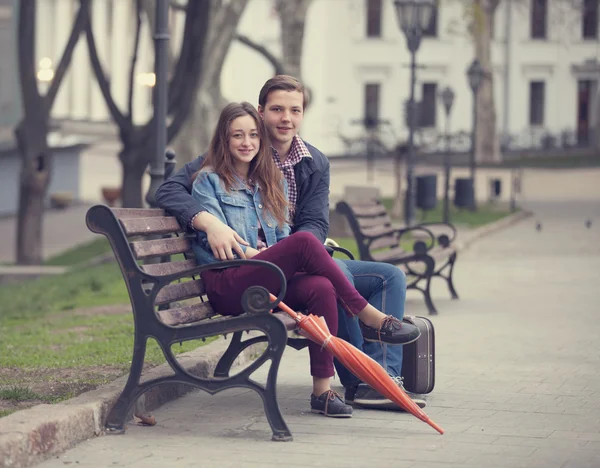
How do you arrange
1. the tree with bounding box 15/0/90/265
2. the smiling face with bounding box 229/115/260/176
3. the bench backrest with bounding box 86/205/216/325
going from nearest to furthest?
the bench backrest with bounding box 86/205/216/325, the smiling face with bounding box 229/115/260/176, the tree with bounding box 15/0/90/265

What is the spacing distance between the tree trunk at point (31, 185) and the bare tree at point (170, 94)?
121cm

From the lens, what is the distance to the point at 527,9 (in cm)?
6175

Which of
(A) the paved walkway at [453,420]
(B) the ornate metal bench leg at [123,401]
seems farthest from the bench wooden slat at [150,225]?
(A) the paved walkway at [453,420]

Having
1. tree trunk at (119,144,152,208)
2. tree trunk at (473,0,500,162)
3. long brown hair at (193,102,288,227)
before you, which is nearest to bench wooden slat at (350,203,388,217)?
long brown hair at (193,102,288,227)

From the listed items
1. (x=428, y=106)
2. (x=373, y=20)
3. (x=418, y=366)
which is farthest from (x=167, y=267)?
(x=373, y=20)

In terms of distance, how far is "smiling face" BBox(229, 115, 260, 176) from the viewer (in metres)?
6.56

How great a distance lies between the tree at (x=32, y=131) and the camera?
19844 mm

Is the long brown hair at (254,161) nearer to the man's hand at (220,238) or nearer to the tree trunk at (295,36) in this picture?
the man's hand at (220,238)

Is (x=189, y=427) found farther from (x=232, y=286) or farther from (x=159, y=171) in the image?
(x=159, y=171)

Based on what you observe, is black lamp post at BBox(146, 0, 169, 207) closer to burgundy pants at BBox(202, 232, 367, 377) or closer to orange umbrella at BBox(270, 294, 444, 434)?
burgundy pants at BBox(202, 232, 367, 377)

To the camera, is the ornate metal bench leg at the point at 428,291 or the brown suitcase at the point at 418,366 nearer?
the brown suitcase at the point at 418,366

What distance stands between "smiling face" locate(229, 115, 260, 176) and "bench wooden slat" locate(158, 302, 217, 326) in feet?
2.52

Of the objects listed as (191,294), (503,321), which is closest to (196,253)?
(191,294)

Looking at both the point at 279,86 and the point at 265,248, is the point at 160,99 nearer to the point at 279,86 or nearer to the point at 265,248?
the point at 279,86
